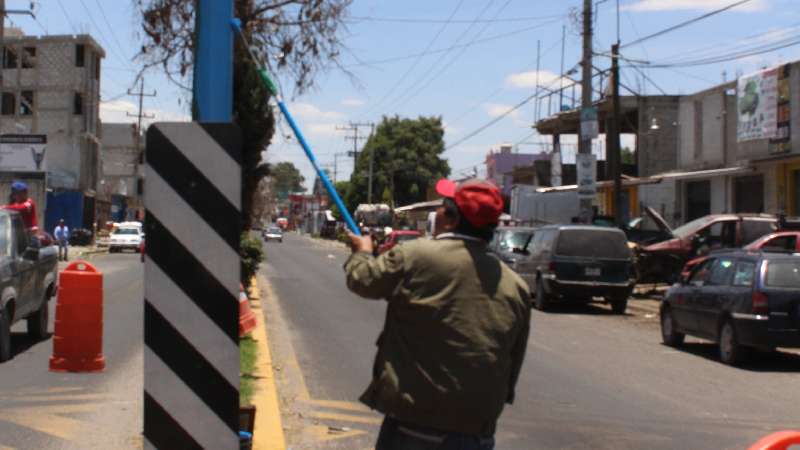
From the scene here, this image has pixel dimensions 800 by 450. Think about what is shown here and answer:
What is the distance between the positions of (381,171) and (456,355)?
265 feet

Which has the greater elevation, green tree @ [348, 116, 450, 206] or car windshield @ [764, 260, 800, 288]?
green tree @ [348, 116, 450, 206]

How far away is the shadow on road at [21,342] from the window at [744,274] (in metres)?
9.41

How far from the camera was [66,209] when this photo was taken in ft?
203

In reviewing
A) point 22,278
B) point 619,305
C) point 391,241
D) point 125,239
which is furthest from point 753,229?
point 125,239

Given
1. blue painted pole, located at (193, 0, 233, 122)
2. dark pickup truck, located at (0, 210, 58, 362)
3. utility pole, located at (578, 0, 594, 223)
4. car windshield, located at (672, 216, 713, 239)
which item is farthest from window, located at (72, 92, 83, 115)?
blue painted pole, located at (193, 0, 233, 122)

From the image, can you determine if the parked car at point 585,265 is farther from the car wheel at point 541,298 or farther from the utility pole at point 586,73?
the utility pole at point 586,73

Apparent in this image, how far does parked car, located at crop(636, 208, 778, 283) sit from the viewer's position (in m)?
23.7


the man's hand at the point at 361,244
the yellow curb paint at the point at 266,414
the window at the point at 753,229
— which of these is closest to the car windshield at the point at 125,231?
the window at the point at 753,229

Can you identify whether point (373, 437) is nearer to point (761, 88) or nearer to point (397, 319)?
point (397, 319)

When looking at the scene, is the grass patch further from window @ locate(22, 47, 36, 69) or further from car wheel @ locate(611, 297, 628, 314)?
window @ locate(22, 47, 36, 69)

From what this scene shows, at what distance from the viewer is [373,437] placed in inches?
327

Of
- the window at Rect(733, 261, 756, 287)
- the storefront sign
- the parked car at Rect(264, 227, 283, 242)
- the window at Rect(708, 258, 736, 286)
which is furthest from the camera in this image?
the parked car at Rect(264, 227, 283, 242)

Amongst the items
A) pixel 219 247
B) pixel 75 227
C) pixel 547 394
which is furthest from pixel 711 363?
pixel 75 227

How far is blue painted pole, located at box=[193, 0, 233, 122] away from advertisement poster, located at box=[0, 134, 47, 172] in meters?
49.4
